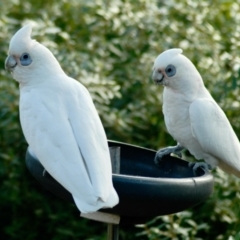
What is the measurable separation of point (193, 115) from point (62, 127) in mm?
814

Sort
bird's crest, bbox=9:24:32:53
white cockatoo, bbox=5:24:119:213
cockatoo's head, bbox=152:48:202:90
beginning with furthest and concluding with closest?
cockatoo's head, bbox=152:48:202:90
bird's crest, bbox=9:24:32:53
white cockatoo, bbox=5:24:119:213

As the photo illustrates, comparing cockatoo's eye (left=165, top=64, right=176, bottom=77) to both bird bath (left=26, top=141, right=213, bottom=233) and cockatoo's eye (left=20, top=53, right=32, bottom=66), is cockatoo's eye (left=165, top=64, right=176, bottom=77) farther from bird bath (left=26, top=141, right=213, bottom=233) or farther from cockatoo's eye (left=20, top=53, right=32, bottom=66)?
cockatoo's eye (left=20, top=53, right=32, bottom=66)

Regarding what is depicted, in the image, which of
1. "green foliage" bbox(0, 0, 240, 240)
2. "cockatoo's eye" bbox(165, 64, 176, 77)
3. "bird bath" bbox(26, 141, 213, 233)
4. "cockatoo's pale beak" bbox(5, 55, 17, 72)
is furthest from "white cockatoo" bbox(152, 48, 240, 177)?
"green foliage" bbox(0, 0, 240, 240)

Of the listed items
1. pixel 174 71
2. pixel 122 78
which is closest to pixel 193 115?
pixel 174 71

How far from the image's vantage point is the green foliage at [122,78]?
4.37 m

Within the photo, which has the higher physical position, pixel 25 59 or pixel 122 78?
pixel 25 59

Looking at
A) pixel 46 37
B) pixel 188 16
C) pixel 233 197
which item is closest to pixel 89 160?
pixel 233 197

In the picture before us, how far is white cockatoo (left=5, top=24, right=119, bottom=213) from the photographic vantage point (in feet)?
8.11

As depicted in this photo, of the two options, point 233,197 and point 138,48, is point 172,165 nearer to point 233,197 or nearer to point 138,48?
point 233,197

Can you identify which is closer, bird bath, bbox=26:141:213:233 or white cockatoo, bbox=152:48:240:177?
bird bath, bbox=26:141:213:233

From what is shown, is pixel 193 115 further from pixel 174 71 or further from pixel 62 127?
pixel 62 127

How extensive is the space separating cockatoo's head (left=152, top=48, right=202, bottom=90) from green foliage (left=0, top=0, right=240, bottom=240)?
887 mm

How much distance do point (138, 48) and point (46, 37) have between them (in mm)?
641

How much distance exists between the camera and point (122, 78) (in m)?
4.77
